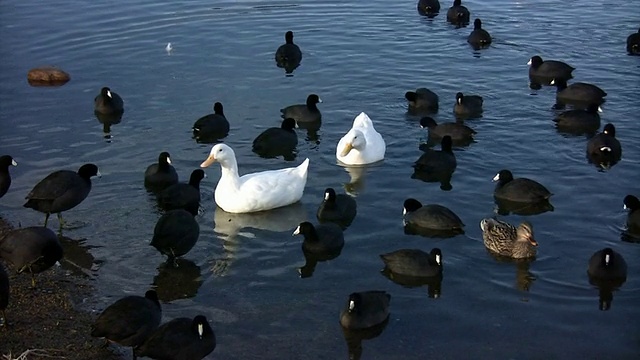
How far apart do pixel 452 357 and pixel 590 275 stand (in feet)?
9.63

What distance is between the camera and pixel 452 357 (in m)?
11.8

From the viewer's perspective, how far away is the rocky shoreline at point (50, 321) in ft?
38.1

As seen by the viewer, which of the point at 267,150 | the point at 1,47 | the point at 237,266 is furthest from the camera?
the point at 1,47

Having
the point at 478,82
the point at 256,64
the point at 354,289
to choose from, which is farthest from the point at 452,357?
the point at 256,64

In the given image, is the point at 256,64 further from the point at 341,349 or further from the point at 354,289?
the point at 341,349

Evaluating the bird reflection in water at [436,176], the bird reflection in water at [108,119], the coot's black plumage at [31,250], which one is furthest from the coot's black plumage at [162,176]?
the bird reflection in water at [436,176]

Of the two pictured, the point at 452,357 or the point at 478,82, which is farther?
the point at 478,82

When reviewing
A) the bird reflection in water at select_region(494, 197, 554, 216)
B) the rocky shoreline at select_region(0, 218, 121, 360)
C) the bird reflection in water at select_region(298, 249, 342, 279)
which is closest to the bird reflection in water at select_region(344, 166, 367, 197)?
the bird reflection in water at select_region(494, 197, 554, 216)

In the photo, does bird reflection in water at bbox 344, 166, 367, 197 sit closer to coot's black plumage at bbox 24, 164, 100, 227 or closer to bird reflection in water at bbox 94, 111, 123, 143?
coot's black plumage at bbox 24, 164, 100, 227

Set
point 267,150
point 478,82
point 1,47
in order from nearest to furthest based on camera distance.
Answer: point 267,150, point 478,82, point 1,47

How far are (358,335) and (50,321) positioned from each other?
381cm

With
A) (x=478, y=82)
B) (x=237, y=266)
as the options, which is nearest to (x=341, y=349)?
(x=237, y=266)

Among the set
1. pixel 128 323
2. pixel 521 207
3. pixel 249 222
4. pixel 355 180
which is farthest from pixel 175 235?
pixel 521 207

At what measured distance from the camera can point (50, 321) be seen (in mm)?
12344
